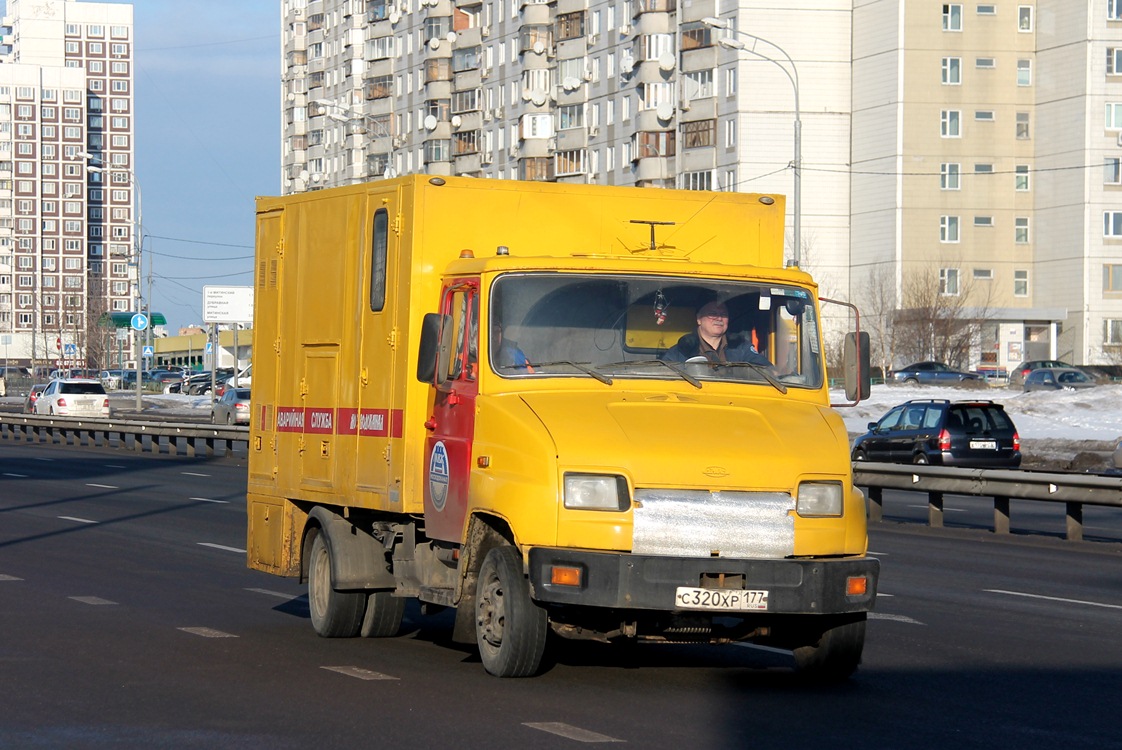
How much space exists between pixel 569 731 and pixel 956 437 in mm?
24619

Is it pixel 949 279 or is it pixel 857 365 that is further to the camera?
pixel 949 279

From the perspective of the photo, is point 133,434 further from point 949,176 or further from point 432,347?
point 949,176

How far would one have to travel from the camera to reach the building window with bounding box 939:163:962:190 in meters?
86.3

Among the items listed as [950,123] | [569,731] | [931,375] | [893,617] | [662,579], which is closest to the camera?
[569,731]

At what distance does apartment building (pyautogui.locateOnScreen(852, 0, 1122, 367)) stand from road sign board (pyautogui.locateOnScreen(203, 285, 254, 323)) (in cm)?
2996

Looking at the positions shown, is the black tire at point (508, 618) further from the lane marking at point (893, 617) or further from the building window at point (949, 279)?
the building window at point (949, 279)

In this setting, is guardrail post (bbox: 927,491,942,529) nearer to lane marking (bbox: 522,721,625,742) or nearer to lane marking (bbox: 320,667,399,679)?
lane marking (bbox: 320,667,399,679)

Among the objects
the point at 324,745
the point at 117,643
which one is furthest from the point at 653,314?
the point at 117,643

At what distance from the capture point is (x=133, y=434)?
45.7 meters

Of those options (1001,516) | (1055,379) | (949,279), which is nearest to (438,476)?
(1001,516)

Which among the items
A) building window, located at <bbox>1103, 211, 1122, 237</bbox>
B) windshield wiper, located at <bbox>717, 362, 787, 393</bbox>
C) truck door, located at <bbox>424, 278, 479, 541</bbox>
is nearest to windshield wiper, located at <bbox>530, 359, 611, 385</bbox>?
truck door, located at <bbox>424, 278, 479, 541</bbox>

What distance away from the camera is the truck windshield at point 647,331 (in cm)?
943

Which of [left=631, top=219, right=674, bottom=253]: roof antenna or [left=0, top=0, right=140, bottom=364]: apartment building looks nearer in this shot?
[left=631, top=219, right=674, bottom=253]: roof antenna

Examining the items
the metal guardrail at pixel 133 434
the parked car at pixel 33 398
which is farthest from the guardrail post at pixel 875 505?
the parked car at pixel 33 398
